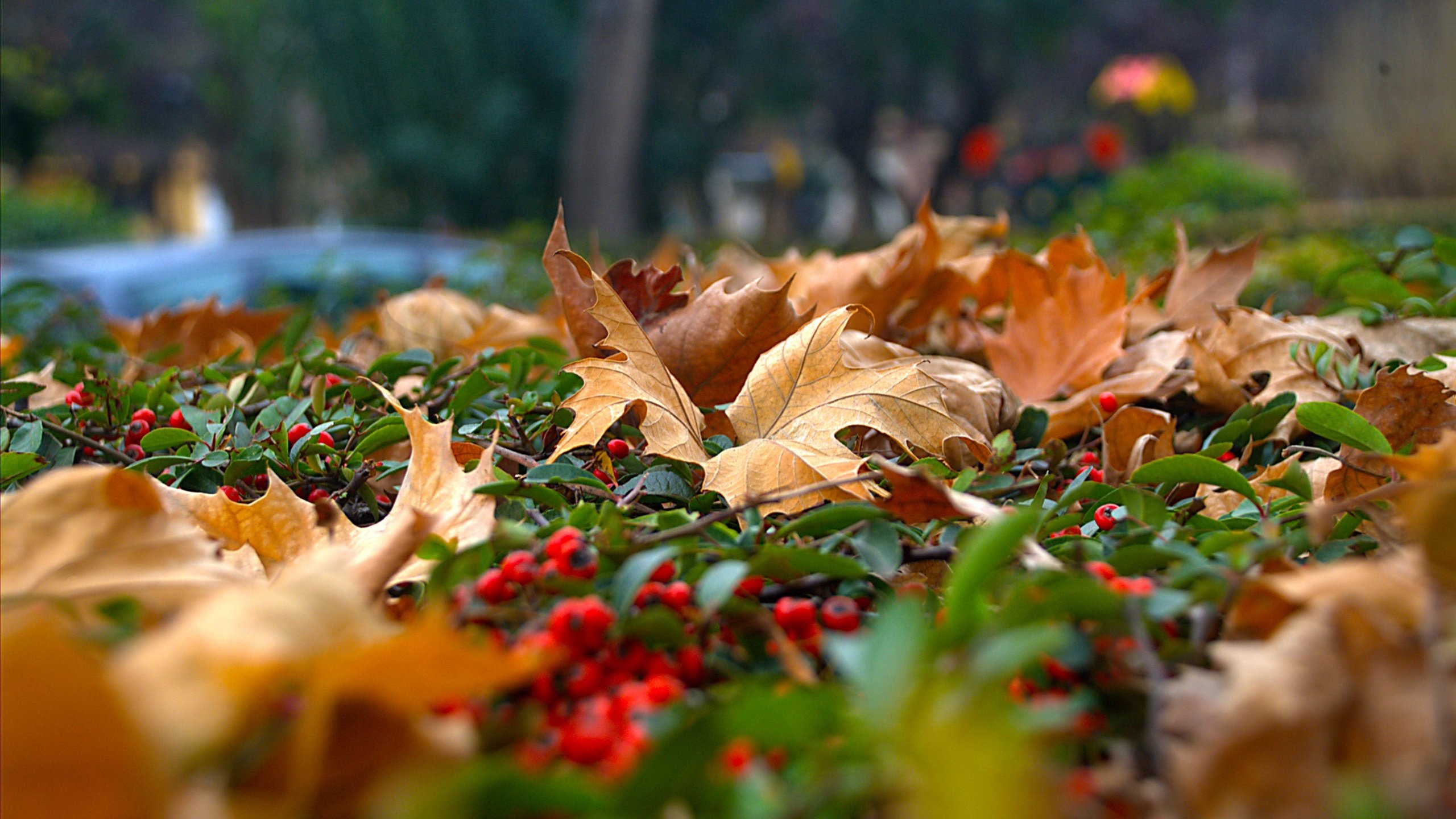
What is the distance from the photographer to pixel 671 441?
37.3 inches

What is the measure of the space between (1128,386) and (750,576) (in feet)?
2.01

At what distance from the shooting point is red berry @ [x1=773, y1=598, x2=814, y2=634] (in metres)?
0.70

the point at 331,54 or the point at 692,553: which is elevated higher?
the point at 692,553

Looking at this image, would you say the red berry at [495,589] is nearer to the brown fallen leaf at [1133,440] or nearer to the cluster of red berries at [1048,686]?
the cluster of red berries at [1048,686]

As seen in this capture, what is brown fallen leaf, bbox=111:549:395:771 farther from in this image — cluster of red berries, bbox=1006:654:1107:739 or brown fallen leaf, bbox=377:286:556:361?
brown fallen leaf, bbox=377:286:556:361

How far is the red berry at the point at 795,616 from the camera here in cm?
70

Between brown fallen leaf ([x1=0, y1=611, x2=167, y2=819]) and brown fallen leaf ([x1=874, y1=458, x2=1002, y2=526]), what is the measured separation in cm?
44

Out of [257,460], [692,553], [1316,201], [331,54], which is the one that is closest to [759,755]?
[692,553]

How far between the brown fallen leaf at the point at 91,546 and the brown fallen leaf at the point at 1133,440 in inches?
29.7

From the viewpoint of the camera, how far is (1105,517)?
884 millimetres

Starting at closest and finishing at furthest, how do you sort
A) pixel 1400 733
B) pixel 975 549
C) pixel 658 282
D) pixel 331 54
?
pixel 1400 733, pixel 975 549, pixel 658 282, pixel 331 54

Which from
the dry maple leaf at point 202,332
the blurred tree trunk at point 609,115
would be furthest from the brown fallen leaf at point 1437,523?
the blurred tree trunk at point 609,115

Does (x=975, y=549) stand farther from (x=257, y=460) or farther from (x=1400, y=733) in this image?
(x=257, y=460)

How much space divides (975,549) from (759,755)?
17 cm
